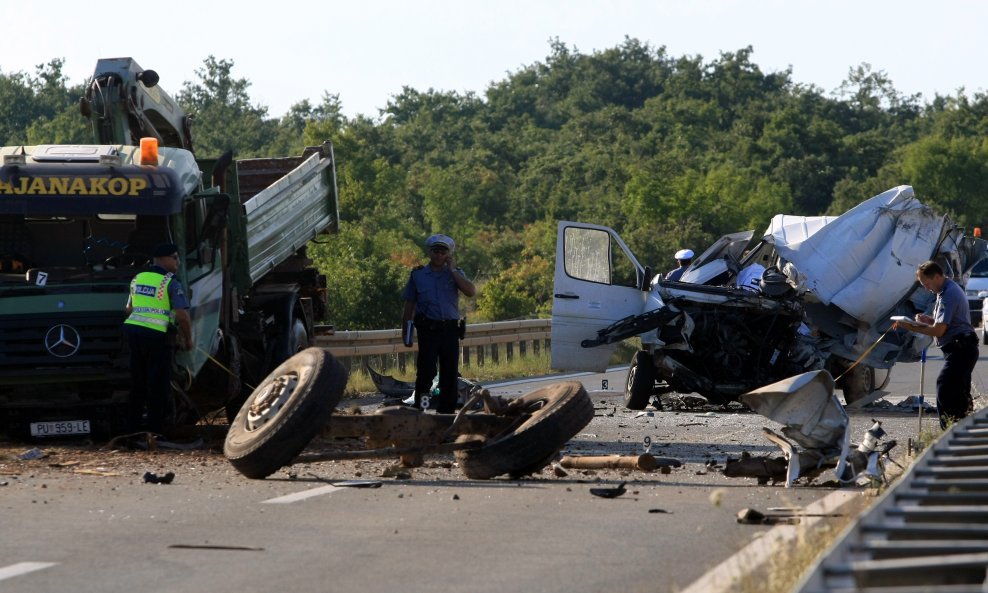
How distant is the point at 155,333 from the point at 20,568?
17.7ft

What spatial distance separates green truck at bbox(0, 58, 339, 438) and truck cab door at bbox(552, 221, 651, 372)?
322cm

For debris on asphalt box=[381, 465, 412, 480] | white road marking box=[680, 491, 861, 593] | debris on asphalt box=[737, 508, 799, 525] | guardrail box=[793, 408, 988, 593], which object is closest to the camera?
guardrail box=[793, 408, 988, 593]

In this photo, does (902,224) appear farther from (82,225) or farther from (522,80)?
(522,80)

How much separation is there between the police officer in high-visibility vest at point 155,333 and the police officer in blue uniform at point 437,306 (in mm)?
2107

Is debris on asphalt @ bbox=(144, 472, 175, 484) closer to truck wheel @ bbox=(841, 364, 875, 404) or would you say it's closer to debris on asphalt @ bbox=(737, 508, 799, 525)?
debris on asphalt @ bbox=(737, 508, 799, 525)

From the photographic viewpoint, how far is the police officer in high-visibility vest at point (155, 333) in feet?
38.7

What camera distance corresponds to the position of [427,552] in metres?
6.93

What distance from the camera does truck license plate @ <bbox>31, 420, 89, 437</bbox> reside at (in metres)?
12.2

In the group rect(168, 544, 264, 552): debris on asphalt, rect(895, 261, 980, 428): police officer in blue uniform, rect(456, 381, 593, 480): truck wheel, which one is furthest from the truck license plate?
rect(895, 261, 980, 428): police officer in blue uniform

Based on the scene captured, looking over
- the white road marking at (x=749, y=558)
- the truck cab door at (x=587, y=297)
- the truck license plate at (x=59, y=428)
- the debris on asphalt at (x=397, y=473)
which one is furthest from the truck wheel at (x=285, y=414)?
the truck cab door at (x=587, y=297)

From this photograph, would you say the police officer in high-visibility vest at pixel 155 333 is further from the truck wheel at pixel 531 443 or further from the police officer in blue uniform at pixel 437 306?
the truck wheel at pixel 531 443

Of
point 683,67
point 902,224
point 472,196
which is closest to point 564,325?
point 902,224

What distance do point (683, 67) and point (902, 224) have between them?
85.3 metres

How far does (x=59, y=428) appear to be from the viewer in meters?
12.2
